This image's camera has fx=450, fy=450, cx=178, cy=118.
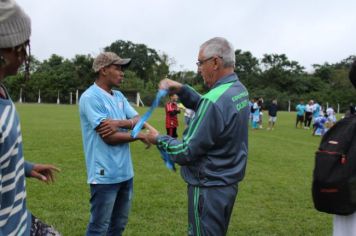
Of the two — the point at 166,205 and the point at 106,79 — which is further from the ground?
the point at 106,79

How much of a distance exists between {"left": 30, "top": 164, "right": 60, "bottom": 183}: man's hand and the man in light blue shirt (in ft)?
4.60

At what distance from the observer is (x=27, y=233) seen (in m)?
2.23

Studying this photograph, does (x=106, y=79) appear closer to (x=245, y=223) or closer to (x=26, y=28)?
(x=26, y=28)

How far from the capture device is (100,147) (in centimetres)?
416

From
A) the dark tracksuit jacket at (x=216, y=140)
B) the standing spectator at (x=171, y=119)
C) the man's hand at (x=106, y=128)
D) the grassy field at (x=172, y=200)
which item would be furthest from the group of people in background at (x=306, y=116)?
the dark tracksuit jacket at (x=216, y=140)

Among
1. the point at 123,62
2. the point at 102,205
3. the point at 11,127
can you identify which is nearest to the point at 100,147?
the point at 102,205

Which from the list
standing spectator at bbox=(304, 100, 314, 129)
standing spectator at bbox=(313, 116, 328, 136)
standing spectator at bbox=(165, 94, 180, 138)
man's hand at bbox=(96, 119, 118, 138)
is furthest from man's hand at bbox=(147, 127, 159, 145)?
standing spectator at bbox=(304, 100, 314, 129)

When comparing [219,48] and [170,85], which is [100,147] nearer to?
[170,85]

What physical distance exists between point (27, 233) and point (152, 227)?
3.99 m

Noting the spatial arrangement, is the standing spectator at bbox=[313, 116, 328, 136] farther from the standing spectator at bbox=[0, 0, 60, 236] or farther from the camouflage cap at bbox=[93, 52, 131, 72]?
the standing spectator at bbox=[0, 0, 60, 236]

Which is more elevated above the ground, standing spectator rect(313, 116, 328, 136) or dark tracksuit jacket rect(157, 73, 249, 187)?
dark tracksuit jacket rect(157, 73, 249, 187)

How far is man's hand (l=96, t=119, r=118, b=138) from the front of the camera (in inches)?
159

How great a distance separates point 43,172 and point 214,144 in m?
1.29

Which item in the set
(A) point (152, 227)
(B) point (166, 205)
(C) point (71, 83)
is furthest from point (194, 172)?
(C) point (71, 83)
